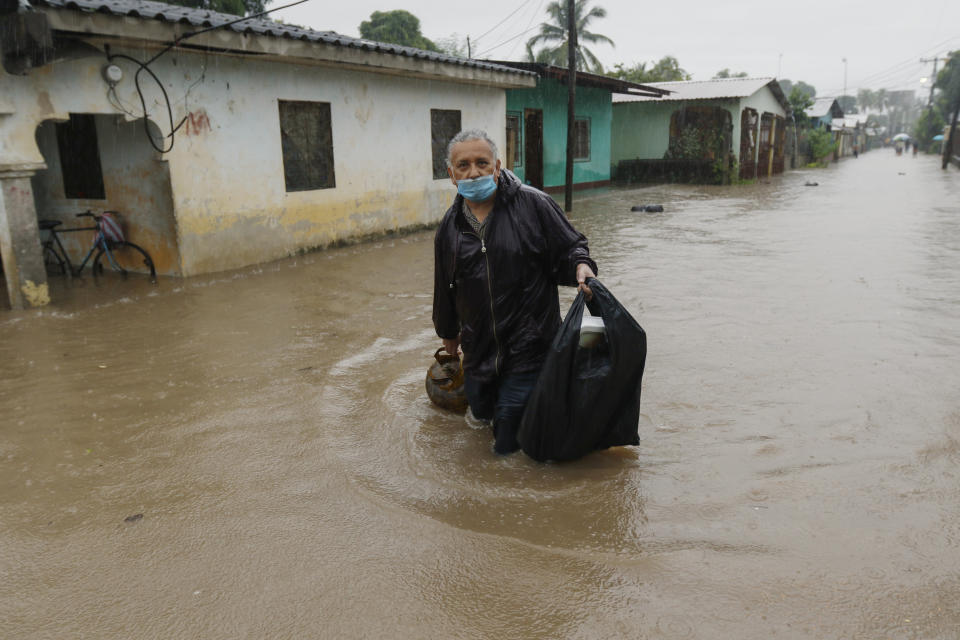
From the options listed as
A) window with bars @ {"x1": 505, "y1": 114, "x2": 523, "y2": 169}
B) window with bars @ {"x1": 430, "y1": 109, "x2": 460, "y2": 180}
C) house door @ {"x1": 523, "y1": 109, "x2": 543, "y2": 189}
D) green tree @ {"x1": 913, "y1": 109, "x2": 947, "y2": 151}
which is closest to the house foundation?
window with bars @ {"x1": 430, "y1": 109, "x2": 460, "y2": 180}

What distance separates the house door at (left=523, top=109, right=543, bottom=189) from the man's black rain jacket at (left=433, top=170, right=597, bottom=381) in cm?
1457

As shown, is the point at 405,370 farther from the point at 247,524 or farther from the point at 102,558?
the point at 102,558

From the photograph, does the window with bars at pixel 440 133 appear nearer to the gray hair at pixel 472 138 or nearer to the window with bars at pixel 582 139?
the window with bars at pixel 582 139

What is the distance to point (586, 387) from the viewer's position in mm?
3244

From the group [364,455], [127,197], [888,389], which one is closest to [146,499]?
[364,455]

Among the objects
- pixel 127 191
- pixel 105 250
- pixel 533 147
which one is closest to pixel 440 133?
pixel 533 147

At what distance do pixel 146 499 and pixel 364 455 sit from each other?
1.06 meters

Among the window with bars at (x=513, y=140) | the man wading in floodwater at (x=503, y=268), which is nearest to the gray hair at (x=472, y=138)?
the man wading in floodwater at (x=503, y=268)

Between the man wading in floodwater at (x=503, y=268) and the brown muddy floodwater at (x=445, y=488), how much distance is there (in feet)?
1.51

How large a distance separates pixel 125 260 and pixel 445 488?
22.9 feet

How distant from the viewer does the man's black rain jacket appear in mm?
3338

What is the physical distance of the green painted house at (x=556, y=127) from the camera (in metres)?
16.8

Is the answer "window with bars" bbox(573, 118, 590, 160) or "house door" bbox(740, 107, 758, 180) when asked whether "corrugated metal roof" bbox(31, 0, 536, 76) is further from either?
"house door" bbox(740, 107, 758, 180)

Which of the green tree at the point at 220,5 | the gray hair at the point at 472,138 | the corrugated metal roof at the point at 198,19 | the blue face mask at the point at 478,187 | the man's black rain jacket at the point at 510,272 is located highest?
the green tree at the point at 220,5
